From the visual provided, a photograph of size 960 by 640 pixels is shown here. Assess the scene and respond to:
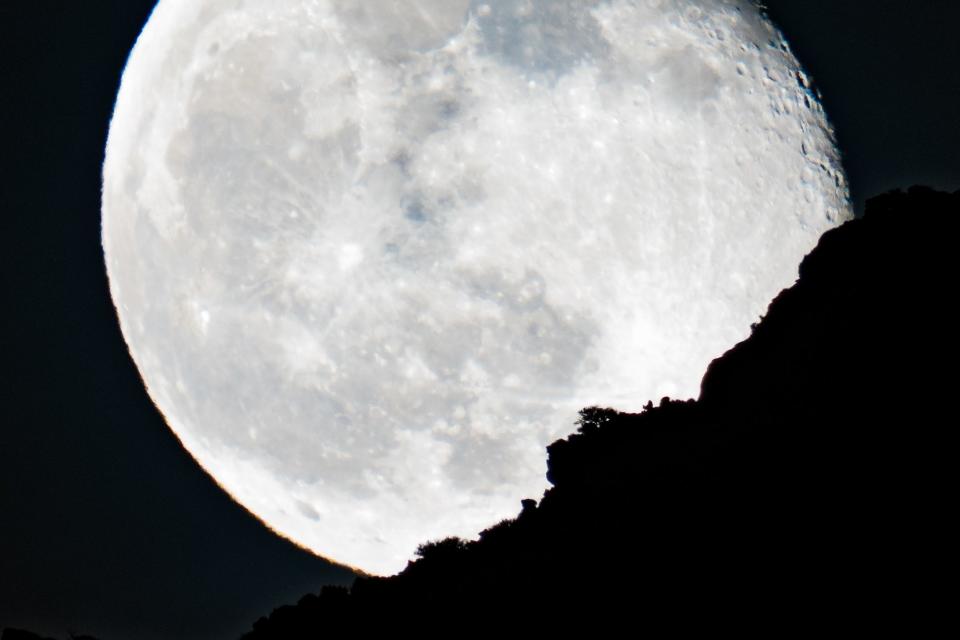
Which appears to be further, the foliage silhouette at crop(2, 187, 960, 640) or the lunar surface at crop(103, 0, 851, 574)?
the lunar surface at crop(103, 0, 851, 574)

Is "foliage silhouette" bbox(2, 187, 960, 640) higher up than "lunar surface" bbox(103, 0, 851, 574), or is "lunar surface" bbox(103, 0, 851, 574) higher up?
"lunar surface" bbox(103, 0, 851, 574)

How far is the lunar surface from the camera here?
59.2 ft

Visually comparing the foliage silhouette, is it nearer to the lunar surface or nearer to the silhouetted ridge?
the silhouetted ridge

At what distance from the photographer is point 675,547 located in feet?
32.3

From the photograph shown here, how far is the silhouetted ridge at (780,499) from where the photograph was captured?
8414 mm

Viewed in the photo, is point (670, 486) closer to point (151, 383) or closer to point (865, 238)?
point (865, 238)

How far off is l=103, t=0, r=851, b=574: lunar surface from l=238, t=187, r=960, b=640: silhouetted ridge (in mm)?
4640

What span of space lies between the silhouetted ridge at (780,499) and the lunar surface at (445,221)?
4640 millimetres

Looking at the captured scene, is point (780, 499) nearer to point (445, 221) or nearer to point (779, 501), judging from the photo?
point (779, 501)

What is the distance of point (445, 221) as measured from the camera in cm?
1817

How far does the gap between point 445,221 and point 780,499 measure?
36.7 feet

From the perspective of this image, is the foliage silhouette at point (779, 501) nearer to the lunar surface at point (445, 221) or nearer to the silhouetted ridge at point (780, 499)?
the silhouetted ridge at point (780, 499)

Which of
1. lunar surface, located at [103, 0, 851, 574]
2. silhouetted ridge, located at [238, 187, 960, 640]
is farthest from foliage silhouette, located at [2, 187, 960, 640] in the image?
lunar surface, located at [103, 0, 851, 574]

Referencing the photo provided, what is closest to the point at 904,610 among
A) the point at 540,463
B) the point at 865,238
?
the point at 865,238
